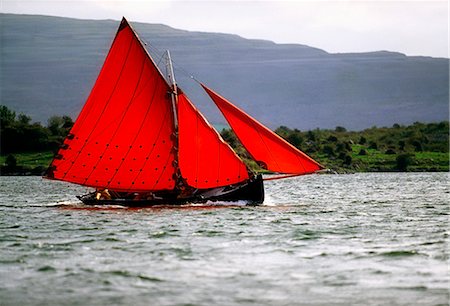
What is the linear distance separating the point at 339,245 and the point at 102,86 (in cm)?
2455

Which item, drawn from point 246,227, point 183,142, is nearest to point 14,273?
point 246,227

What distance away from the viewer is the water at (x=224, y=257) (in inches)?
1126

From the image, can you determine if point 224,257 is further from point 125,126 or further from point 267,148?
point 125,126

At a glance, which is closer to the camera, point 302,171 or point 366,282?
point 366,282

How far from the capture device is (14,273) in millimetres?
32375

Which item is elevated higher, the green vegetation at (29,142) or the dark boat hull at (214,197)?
the green vegetation at (29,142)

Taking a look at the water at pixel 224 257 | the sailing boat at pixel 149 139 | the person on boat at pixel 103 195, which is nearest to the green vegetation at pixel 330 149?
the person on boat at pixel 103 195

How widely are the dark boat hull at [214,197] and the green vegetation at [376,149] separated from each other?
85.9 m

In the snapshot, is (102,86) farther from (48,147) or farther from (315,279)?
(48,147)

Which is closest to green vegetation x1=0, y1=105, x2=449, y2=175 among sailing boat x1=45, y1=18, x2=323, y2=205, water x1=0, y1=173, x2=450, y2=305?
sailing boat x1=45, y1=18, x2=323, y2=205

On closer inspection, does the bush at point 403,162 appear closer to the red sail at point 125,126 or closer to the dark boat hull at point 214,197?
the dark boat hull at point 214,197

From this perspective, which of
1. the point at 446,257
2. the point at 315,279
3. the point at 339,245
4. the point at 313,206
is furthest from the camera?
the point at 313,206

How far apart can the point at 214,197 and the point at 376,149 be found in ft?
394

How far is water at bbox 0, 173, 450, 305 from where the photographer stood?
93.9 feet
